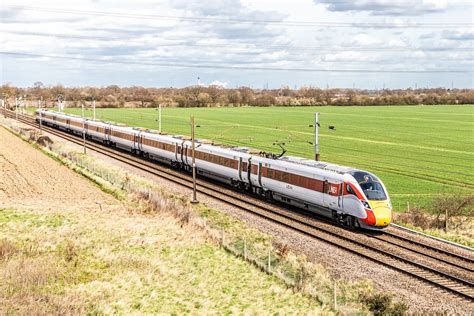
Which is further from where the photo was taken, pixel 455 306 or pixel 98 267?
pixel 98 267

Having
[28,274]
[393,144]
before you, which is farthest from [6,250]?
[393,144]

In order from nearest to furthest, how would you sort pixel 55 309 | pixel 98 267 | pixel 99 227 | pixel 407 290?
pixel 55 309
pixel 407 290
pixel 98 267
pixel 99 227

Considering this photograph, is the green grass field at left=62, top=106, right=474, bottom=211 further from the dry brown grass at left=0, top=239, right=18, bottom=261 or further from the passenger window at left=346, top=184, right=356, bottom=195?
the dry brown grass at left=0, top=239, right=18, bottom=261

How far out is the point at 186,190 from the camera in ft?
143

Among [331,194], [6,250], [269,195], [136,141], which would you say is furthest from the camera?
[136,141]

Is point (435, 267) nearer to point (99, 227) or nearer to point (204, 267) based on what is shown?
point (204, 267)

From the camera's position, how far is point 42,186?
4456 centimetres

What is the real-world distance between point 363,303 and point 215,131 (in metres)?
79.7

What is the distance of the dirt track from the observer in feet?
123

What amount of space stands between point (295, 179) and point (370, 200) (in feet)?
20.0

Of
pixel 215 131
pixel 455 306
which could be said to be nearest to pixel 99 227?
pixel 455 306

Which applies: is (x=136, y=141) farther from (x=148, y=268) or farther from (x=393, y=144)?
(x=148, y=268)

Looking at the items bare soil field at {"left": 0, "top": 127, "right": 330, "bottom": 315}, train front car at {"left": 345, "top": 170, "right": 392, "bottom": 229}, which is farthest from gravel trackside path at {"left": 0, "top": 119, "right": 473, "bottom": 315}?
bare soil field at {"left": 0, "top": 127, "right": 330, "bottom": 315}

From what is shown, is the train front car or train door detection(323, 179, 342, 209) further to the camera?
train door detection(323, 179, 342, 209)
